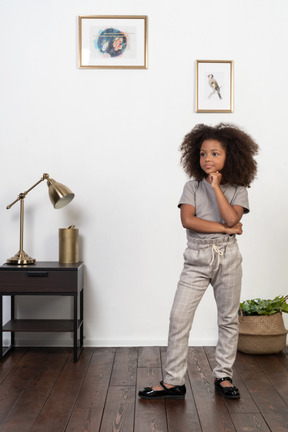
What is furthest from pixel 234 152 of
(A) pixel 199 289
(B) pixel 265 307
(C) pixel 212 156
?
(B) pixel 265 307

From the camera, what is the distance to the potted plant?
307 cm

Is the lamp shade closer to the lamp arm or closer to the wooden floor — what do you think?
the lamp arm

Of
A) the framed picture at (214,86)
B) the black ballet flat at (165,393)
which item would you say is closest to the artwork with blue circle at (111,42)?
the framed picture at (214,86)

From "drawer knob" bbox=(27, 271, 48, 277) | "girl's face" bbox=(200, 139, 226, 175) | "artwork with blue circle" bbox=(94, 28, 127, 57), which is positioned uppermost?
"artwork with blue circle" bbox=(94, 28, 127, 57)

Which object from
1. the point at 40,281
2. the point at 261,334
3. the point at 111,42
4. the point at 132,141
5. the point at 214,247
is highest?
the point at 111,42

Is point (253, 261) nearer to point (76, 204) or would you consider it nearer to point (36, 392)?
point (76, 204)

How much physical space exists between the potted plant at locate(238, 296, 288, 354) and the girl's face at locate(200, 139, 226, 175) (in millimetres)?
1137

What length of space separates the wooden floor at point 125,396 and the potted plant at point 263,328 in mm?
60

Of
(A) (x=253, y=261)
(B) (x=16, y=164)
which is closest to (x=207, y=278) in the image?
(A) (x=253, y=261)

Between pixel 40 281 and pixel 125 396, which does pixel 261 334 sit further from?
pixel 40 281

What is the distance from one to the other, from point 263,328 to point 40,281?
1.35 m

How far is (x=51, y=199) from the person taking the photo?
3023 mm

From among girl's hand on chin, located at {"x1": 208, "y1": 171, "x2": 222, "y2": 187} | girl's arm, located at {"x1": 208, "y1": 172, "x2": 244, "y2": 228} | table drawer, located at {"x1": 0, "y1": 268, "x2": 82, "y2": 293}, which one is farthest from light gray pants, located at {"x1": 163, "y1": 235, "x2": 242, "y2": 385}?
table drawer, located at {"x1": 0, "y1": 268, "x2": 82, "y2": 293}

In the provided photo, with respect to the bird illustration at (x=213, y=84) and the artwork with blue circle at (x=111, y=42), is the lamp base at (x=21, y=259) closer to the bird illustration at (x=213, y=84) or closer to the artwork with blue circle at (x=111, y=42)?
the artwork with blue circle at (x=111, y=42)
